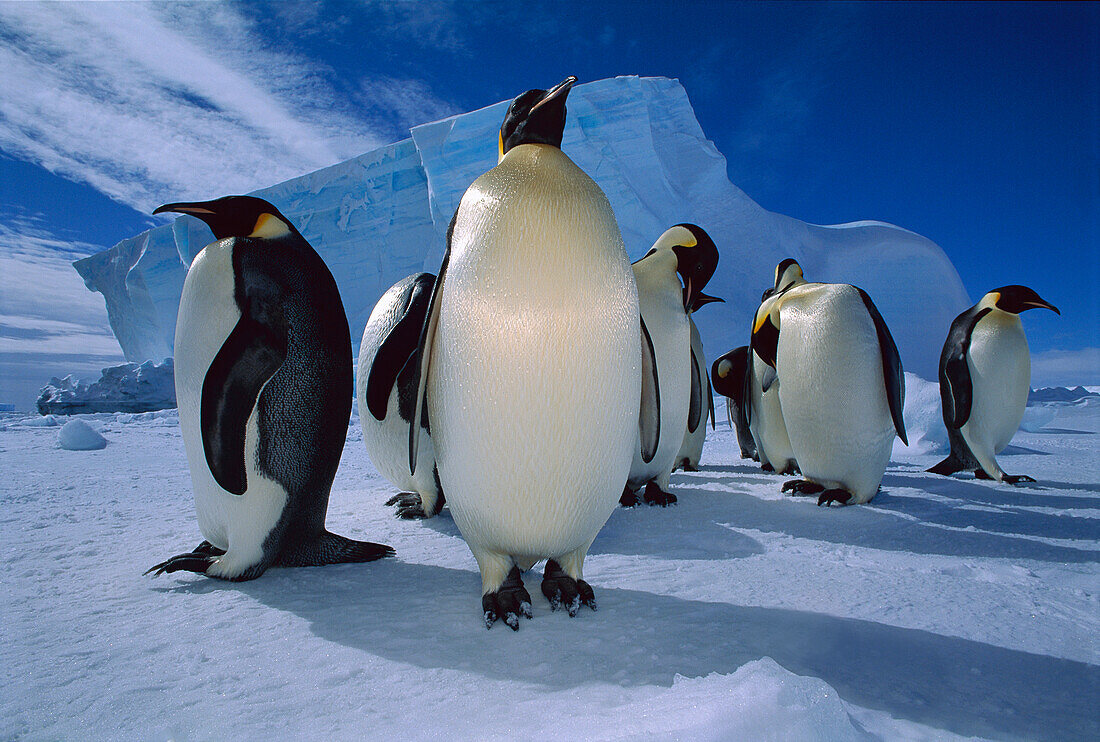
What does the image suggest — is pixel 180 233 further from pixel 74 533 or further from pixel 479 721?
pixel 479 721

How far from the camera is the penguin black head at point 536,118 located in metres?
1.19

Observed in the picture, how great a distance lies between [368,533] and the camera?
1.78m

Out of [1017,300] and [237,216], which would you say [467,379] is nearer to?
[237,216]

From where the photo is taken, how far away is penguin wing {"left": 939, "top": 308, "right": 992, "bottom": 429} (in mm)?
2994

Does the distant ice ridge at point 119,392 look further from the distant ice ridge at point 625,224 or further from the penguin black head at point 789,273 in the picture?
the penguin black head at point 789,273

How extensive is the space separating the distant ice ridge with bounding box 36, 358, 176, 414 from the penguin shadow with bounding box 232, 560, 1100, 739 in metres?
10.7

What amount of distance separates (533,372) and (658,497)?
1380 millimetres

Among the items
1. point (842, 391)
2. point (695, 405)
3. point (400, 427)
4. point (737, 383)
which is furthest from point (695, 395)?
point (400, 427)

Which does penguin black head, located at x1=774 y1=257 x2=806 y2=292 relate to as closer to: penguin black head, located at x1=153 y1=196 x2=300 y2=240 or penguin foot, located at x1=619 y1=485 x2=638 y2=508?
penguin foot, located at x1=619 y1=485 x2=638 y2=508

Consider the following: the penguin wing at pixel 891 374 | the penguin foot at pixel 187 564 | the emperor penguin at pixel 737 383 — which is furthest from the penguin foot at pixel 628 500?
the emperor penguin at pixel 737 383

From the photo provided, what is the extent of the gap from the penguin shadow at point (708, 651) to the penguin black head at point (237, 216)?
33.1 inches

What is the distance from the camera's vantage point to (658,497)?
7.38 feet

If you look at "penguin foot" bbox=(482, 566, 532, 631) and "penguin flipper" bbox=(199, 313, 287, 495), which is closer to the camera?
"penguin foot" bbox=(482, 566, 532, 631)

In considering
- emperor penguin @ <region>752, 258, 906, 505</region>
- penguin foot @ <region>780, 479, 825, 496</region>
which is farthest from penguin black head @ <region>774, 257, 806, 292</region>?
penguin foot @ <region>780, 479, 825, 496</region>
